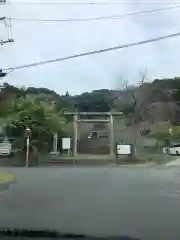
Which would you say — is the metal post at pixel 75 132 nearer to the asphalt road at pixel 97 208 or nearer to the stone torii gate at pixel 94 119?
the stone torii gate at pixel 94 119

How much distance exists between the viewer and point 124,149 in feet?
141

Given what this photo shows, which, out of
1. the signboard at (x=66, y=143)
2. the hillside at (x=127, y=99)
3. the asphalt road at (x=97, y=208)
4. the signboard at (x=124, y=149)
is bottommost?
the asphalt road at (x=97, y=208)

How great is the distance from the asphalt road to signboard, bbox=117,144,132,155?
22.6 m

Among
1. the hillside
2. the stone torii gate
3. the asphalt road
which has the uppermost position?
the hillside

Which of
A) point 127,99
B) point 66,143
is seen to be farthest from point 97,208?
point 127,99

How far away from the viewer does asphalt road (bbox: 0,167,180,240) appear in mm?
9680

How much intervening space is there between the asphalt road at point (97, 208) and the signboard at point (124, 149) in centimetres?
2257

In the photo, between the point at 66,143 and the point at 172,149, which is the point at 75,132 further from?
the point at 172,149

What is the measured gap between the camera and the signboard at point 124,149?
42812 millimetres

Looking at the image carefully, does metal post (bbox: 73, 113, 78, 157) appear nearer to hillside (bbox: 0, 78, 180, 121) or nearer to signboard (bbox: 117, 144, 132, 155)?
hillside (bbox: 0, 78, 180, 121)

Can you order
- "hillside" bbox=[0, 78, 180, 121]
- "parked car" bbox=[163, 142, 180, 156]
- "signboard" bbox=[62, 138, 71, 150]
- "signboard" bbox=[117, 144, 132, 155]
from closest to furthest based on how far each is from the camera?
"signboard" bbox=[117, 144, 132, 155] < "signboard" bbox=[62, 138, 71, 150] < "hillside" bbox=[0, 78, 180, 121] < "parked car" bbox=[163, 142, 180, 156]

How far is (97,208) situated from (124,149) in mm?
30154

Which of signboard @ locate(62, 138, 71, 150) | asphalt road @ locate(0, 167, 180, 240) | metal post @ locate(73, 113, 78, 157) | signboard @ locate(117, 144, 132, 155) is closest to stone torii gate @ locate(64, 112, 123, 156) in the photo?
metal post @ locate(73, 113, 78, 157)

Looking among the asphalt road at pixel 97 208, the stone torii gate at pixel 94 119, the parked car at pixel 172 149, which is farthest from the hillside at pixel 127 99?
the asphalt road at pixel 97 208
